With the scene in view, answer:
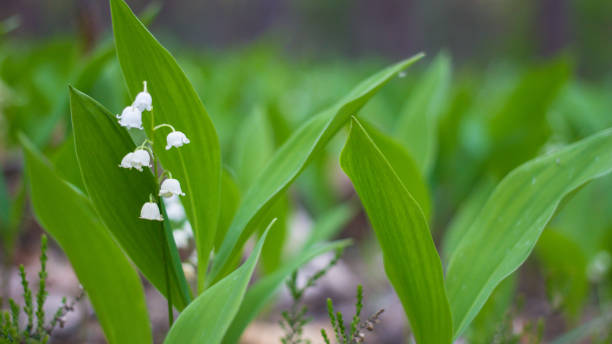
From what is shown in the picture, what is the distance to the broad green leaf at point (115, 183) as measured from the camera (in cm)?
84

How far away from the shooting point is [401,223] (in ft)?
2.84

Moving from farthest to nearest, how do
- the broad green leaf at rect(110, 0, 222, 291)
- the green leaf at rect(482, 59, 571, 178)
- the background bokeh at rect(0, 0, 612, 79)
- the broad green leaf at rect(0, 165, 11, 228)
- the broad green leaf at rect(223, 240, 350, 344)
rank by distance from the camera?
the background bokeh at rect(0, 0, 612, 79) → the green leaf at rect(482, 59, 571, 178) → the broad green leaf at rect(0, 165, 11, 228) → the broad green leaf at rect(223, 240, 350, 344) → the broad green leaf at rect(110, 0, 222, 291)

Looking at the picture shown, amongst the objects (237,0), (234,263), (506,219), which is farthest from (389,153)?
(237,0)

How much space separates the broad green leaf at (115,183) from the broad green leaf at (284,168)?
108mm

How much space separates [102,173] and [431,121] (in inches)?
43.9

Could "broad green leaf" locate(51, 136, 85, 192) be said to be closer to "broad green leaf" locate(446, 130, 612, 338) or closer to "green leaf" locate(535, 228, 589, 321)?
"broad green leaf" locate(446, 130, 612, 338)

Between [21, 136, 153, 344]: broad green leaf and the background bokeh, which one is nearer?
[21, 136, 153, 344]: broad green leaf

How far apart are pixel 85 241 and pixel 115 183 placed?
150mm

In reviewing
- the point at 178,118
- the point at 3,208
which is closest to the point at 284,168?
the point at 178,118

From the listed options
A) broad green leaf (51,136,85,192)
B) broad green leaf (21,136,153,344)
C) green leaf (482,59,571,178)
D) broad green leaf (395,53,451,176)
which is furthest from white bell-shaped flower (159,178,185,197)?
green leaf (482,59,571,178)

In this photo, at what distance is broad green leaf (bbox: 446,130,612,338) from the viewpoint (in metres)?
0.92

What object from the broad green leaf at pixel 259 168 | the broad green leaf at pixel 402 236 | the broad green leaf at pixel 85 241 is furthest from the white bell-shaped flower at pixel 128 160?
the broad green leaf at pixel 259 168

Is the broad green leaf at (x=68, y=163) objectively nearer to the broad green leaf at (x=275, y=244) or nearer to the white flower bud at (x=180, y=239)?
the white flower bud at (x=180, y=239)

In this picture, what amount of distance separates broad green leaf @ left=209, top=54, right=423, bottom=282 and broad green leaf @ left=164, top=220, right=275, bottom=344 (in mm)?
146
